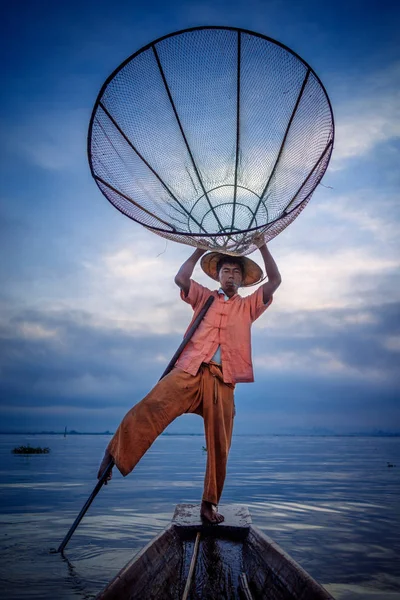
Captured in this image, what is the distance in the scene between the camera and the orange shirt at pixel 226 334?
3.71 meters

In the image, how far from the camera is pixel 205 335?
3.80 m

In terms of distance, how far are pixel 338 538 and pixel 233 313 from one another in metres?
5.04

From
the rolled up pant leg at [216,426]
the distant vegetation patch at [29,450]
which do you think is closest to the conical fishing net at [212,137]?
the rolled up pant leg at [216,426]

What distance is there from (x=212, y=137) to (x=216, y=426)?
261 centimetres

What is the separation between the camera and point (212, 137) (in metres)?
3.86

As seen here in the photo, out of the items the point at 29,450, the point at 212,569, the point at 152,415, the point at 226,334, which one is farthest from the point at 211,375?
the point at 29,450

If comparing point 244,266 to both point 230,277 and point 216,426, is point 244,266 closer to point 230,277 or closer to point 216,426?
point 230,277

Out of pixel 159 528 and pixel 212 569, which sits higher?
pixel 212 569

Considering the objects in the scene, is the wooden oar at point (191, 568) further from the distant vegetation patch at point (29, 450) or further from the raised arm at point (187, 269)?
Answer: the distant vegetation patch at point (29, 450)

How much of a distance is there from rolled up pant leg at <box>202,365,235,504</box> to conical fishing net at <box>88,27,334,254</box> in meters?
1.19

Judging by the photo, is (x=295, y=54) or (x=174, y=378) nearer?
(x=295, y=54)

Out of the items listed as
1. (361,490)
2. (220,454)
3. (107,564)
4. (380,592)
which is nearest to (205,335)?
(220,454)

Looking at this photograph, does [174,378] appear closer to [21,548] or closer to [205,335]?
[205,335]

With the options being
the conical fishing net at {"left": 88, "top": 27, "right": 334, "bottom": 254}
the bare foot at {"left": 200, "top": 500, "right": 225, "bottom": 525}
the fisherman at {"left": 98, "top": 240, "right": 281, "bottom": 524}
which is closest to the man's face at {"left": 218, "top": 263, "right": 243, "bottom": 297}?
the fisherman at {"left": 98, "top": 240, "right": 281, "bottom": 524}
